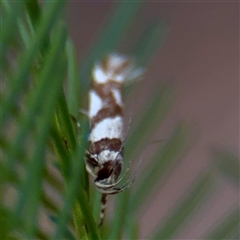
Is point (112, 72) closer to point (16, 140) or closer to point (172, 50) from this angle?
point (16, 140)

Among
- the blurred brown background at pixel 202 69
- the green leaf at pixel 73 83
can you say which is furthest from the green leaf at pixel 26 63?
the blurred brown background at pixel 202 69

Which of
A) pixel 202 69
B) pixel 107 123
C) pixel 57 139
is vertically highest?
pixel 57 139

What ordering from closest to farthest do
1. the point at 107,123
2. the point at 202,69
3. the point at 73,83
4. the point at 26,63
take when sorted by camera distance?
the point at 26,63
the point at 73,83
the point at 107,123
the point at 202,69

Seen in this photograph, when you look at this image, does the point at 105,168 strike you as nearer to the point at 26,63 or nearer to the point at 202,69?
the point at 26,63

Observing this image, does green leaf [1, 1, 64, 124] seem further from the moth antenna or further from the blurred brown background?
the blurred brown background

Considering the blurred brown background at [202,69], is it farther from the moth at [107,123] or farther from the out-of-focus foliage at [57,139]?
the out-of-focus foliage at [57,139]

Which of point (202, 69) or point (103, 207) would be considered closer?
point (103, 207)

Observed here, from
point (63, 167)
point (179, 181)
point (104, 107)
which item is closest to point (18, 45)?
point (63, 167)

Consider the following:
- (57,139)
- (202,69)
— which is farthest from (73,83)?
(202,69)

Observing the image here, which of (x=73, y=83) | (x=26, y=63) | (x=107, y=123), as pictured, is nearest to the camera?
(x=26, y=63)
